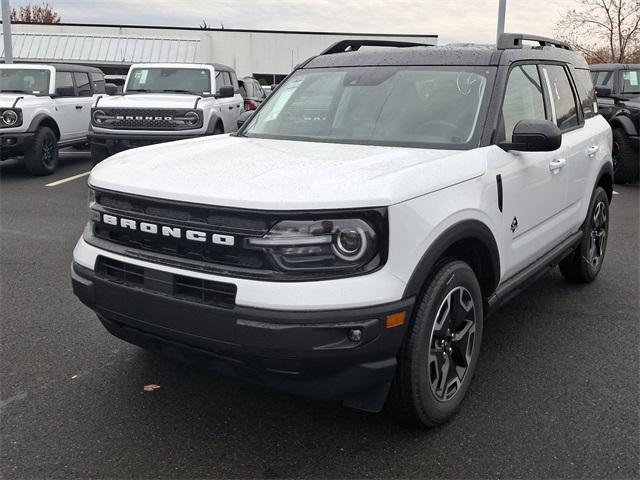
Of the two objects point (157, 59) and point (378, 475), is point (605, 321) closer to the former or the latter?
point (378, 475)

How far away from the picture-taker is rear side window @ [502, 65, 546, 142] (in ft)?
12.1

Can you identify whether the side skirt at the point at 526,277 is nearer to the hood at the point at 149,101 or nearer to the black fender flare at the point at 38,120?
the hood at the point at 149,101

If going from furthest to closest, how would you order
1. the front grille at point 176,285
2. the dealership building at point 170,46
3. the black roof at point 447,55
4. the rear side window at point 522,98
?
the dealership building at point 170,46
the black roof at point 447,55
the rear side window at point 522,98
the front grille at point 176,285

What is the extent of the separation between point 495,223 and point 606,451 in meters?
1.17

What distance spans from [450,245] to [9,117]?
9.53 metres

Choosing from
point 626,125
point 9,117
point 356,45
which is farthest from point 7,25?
point 356,45

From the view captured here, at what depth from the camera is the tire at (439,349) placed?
279 centimetres

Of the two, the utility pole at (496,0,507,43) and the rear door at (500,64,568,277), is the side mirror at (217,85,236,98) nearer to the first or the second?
the rear door at (500,64,568,277)

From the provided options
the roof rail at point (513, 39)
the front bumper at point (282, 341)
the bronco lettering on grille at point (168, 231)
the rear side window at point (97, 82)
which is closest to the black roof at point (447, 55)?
Answer: the roof rail at point (513, 39)

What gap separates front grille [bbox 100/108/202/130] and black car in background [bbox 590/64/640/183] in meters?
6.97

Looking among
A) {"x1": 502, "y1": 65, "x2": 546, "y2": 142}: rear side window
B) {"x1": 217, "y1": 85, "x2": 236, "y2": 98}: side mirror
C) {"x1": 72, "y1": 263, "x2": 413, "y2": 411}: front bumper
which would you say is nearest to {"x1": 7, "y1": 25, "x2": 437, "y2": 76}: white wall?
{"x1": 217, "y1": 85, "x2": 236, "y2": 98}: side mirror

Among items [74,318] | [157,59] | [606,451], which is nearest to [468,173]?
[606,451]

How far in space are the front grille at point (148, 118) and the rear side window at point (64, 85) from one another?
7.23 ft

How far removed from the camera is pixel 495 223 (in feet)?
10.8
